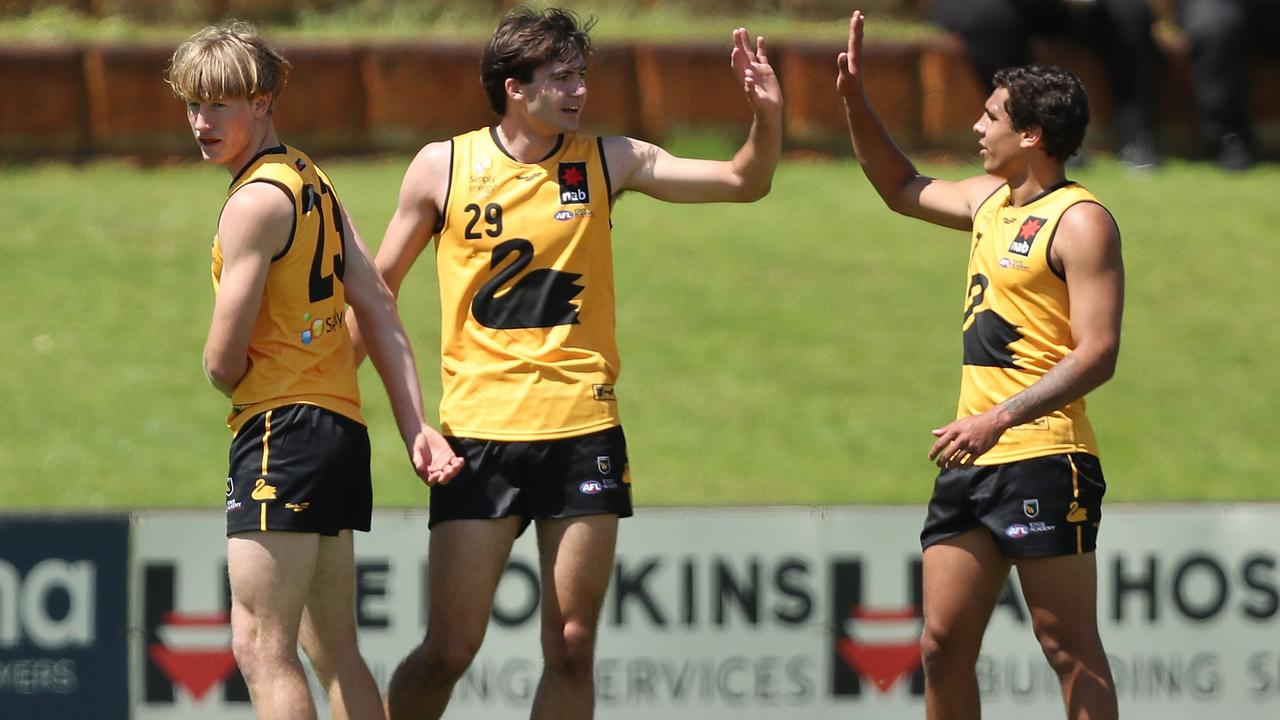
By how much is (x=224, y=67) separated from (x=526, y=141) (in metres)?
0.92

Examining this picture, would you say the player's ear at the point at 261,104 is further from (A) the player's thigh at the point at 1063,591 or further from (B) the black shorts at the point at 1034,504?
(A) the player's thigh at the point at 1063,591

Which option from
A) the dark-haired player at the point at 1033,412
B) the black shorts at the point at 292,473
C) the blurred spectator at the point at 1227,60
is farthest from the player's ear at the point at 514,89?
the blurred spectator at the point at 1227,60

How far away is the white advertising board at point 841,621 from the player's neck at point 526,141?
1674 millimetres

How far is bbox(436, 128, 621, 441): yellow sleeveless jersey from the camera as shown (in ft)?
15.7

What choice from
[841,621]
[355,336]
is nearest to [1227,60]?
[841,621]

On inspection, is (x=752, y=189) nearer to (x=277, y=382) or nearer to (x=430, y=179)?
(x=430, y=179)

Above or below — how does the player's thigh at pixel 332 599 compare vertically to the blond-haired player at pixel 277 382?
below

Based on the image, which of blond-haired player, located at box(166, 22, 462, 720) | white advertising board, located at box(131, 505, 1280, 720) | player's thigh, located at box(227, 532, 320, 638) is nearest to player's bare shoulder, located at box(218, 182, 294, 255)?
blond-haired player, located at box(166, 22, 462, 720)

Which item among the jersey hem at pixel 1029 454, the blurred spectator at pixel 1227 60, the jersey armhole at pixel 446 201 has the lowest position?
the jersey hem at pixel 1029 454

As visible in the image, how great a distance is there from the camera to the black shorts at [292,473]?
432 centimetres

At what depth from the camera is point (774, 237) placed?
11211 mm

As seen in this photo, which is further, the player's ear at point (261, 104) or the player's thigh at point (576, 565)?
the player's thigh at point (576, 565)

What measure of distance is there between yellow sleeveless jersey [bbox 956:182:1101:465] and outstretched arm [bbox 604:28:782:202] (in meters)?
0.65

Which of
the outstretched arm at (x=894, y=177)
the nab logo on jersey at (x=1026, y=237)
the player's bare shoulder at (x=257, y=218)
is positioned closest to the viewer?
the player's bare shoulder at (x=257, y=218)
